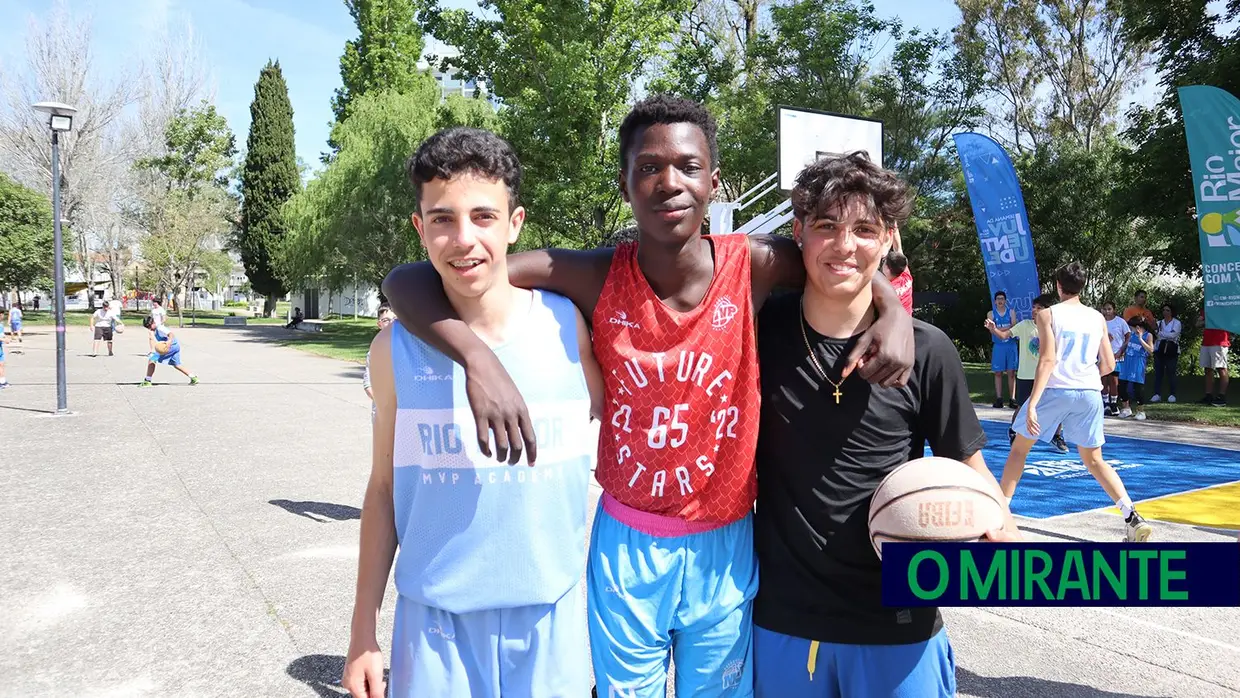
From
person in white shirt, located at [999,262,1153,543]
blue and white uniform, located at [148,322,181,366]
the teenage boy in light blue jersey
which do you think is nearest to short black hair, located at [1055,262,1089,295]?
person in white shirt, located at [999,262,1153,543]

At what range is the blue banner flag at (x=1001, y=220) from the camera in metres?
13.5

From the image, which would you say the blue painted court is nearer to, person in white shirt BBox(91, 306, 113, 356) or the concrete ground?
the concrete ground

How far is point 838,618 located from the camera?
1.95m

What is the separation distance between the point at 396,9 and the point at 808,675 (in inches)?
1686

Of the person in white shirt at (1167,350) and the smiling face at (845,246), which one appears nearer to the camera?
the smiling face at (845,246)

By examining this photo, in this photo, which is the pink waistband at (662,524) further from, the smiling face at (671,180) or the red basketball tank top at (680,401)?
the smiling face at (671,180)

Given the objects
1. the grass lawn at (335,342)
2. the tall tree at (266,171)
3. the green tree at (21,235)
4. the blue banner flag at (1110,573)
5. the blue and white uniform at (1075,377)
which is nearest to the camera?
the blue banner flag at (1110,573)

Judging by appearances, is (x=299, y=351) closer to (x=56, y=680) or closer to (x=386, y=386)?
(x=56, y=680)

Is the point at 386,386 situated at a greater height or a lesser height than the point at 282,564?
greater

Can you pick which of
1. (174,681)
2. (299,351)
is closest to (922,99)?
(299,351)

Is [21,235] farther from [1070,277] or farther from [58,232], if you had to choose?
[1070,277]

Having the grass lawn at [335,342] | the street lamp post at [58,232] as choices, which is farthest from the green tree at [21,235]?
the street lamp post at [58,232]

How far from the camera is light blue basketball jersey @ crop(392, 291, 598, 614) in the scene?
1752mm

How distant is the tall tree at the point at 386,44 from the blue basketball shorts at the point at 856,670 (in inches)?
1571
